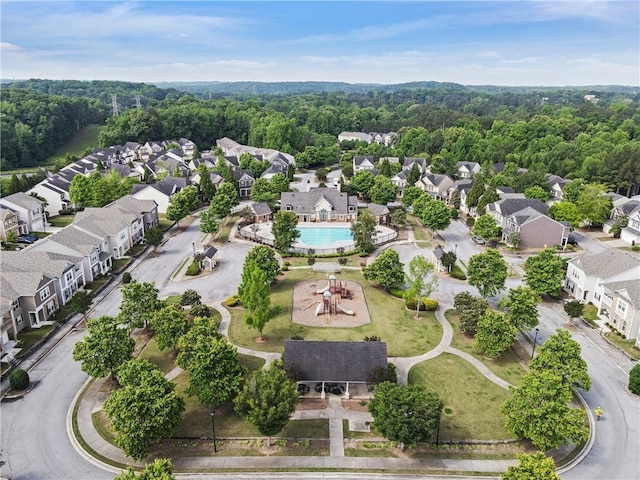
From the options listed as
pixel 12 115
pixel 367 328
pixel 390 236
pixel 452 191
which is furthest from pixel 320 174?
pixel 12 115

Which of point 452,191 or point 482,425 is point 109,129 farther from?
point 482,425

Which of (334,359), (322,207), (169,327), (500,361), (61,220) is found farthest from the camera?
(322,207)

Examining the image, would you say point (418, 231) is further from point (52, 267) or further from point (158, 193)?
point (52, 267)

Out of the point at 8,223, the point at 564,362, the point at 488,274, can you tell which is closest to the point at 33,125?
the point at 8,223

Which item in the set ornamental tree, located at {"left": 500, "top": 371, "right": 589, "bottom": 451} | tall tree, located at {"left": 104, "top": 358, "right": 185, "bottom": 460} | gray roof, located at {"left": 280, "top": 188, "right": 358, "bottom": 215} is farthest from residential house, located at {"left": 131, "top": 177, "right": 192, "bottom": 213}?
ornamental tree, located at {"left": 500, "top": 371, "right": 589, "bottom": 451}

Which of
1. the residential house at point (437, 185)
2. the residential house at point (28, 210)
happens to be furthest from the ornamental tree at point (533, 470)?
the residential house at point (437, 185)

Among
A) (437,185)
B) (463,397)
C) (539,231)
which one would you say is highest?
(437,185)

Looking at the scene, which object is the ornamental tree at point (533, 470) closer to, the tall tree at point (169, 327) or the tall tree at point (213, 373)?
the tall tree at point (213, 373)

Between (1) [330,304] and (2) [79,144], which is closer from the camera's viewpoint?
(1) [330,304]
